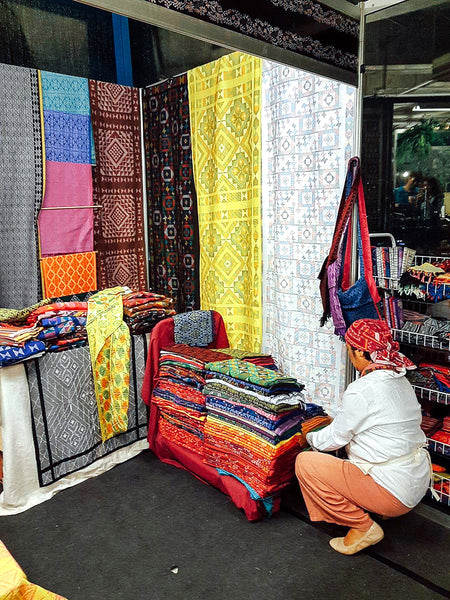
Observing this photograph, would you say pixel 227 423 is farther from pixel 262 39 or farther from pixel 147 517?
pixel 262 39

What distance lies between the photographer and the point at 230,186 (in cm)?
333

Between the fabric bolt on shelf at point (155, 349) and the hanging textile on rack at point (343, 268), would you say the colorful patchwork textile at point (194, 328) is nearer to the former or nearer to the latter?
the fabric bolt on shelf at point (155, 349)

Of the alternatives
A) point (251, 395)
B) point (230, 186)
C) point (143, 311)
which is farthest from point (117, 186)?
point (251, 395)

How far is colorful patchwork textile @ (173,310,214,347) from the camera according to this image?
10.4 ft

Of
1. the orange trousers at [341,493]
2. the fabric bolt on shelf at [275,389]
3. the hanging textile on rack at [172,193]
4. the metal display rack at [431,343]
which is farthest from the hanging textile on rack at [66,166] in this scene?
the orange trousers at [341,493]

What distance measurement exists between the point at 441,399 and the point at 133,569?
63.0 inches

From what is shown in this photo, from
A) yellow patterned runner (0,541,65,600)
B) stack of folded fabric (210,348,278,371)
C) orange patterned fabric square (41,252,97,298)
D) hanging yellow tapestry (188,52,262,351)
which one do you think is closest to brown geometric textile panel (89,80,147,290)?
orange patterned fabric square (41,252,97,298)

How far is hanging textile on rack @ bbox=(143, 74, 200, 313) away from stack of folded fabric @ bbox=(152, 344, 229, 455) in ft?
2.78

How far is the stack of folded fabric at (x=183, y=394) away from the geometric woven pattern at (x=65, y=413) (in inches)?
9.5

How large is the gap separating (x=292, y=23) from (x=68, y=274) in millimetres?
2401

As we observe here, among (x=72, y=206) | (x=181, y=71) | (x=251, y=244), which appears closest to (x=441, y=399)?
(x=251, y=244)

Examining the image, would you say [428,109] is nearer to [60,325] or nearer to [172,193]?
[172,193]

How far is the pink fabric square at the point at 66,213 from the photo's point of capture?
356 cm

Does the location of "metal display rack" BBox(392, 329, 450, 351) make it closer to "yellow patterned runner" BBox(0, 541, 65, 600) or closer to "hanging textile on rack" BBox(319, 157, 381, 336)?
"hanging textile on rack" BBox(319, 157, 381, 336)
